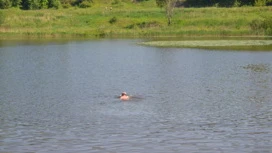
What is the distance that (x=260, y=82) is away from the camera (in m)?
29.5

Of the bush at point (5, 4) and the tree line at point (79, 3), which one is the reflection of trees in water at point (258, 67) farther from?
the bush at point (5, 4)

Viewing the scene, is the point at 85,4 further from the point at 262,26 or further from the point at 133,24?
the point at 262,26

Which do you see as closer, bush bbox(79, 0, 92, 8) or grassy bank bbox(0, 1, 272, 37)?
grassy bank bbox(0, 1, 272, 37)

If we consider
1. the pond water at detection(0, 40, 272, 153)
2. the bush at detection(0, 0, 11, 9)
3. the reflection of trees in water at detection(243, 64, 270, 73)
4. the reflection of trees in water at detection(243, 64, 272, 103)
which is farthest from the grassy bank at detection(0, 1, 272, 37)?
the reflection of trees in water at detection(243, 64, 272, 103)

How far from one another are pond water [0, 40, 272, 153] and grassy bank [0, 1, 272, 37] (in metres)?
26.0

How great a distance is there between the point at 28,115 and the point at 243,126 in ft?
25.3

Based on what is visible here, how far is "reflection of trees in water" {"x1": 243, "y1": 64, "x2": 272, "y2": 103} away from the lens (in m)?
24.6

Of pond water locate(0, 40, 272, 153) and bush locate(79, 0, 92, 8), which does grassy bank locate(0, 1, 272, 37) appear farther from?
pond water locate(0, 40, 272, 153)

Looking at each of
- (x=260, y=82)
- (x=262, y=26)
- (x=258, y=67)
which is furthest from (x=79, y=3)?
(x=260, y=82)

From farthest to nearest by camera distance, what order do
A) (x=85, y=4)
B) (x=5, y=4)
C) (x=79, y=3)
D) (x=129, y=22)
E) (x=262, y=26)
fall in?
(x=79, y=3), (x=85, y=4), (x=5, y=4), (x=129, y=22), (x=262, y=26)

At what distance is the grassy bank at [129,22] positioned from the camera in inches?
2717

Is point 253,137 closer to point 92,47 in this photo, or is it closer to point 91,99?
point 91,99

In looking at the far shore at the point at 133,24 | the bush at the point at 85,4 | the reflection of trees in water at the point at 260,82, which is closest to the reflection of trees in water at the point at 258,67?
the reflection of trees in water at the point at 260,82

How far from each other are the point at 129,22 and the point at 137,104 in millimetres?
53150
